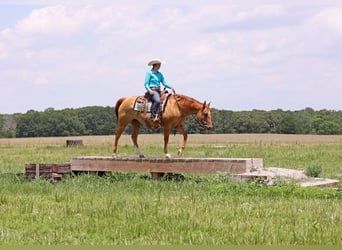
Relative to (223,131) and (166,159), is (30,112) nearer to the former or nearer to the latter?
(223,131)

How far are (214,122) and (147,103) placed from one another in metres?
63.5

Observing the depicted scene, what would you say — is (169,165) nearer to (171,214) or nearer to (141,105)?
(141,105)

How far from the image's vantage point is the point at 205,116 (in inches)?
666

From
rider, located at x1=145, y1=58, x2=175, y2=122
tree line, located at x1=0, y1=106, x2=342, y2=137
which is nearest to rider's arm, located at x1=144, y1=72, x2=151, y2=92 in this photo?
rider, located at x1=145, y1=58, x2=175, y2=122

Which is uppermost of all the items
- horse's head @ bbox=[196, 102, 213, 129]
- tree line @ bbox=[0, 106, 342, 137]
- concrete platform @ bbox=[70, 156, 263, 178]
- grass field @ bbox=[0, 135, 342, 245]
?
tree line @ bbox=[0, 106, 342, 137]

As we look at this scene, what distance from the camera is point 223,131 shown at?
3182 inches

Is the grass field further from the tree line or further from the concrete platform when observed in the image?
the tree line

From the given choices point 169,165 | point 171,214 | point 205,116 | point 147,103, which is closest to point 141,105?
point 147,103

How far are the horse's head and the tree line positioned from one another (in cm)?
6302

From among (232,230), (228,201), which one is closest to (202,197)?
(228,201)

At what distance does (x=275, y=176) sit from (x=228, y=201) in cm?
354

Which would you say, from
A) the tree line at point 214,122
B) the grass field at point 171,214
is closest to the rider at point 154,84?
the grass field at point 171,214

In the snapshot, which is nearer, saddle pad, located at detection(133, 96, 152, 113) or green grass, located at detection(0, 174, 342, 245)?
green grass, located at detection(0, 174, 342, 245)

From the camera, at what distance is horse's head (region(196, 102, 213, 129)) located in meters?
16.9
